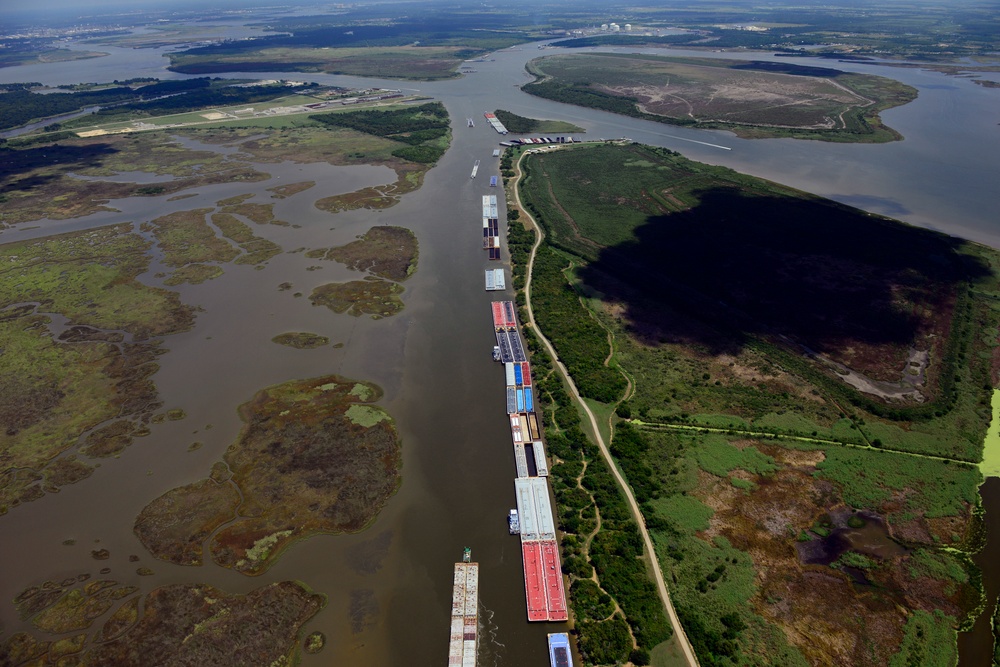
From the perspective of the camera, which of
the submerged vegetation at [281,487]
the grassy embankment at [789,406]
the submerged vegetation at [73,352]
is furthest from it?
the submerged vegetation at [73,352]

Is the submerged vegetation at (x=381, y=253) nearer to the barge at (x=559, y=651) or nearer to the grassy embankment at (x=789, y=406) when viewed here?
the grassy embankment at (x=789, y=406)

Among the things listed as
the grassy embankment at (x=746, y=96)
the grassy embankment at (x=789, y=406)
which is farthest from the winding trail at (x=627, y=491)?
the grassy embankment at (x=746, y=96)

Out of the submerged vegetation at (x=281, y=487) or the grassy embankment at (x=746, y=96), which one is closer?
the submerged vegetation at (x=281, y=487)

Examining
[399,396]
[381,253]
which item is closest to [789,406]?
[399,396]

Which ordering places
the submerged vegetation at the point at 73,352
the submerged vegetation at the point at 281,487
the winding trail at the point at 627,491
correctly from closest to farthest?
1. the winding trail at the point at 627,491
2. the submerged vegetation at the point at 281,487
3. the submerged vegetation at the point at 73,352

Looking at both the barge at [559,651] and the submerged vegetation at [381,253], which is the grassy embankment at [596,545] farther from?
the submerged vegetation at [381,253]

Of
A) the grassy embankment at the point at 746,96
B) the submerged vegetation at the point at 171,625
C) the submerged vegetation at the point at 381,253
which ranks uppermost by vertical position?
the grassy embankment at the point at 746,96

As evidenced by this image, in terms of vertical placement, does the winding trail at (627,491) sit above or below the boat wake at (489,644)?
above
